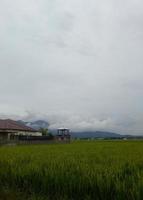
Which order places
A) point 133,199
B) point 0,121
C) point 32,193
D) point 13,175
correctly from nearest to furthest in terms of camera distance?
point 133,199 < point 32,193 < point 13,175 < point 0,121

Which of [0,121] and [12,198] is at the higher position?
[0,121]

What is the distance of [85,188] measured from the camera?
21.5 feet

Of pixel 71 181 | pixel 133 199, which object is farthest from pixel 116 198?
pixel 71 181

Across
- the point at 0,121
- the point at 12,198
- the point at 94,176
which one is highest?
the point at 0,121

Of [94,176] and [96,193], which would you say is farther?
[94,176]

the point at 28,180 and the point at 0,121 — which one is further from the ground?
the point at 0,121

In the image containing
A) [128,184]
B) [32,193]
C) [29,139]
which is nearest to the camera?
[128,184]

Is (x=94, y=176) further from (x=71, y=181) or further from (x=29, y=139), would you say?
(x=29, y=139)

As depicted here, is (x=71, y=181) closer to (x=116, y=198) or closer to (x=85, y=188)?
(x=85, y=188)

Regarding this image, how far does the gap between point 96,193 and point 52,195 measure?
3.44 feet

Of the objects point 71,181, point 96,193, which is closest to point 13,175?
point 71,181

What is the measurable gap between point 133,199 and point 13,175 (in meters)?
4.17


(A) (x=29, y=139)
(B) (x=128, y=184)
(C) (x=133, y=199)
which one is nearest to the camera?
(C) (x=133, y=199)

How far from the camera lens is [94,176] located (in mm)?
6957
